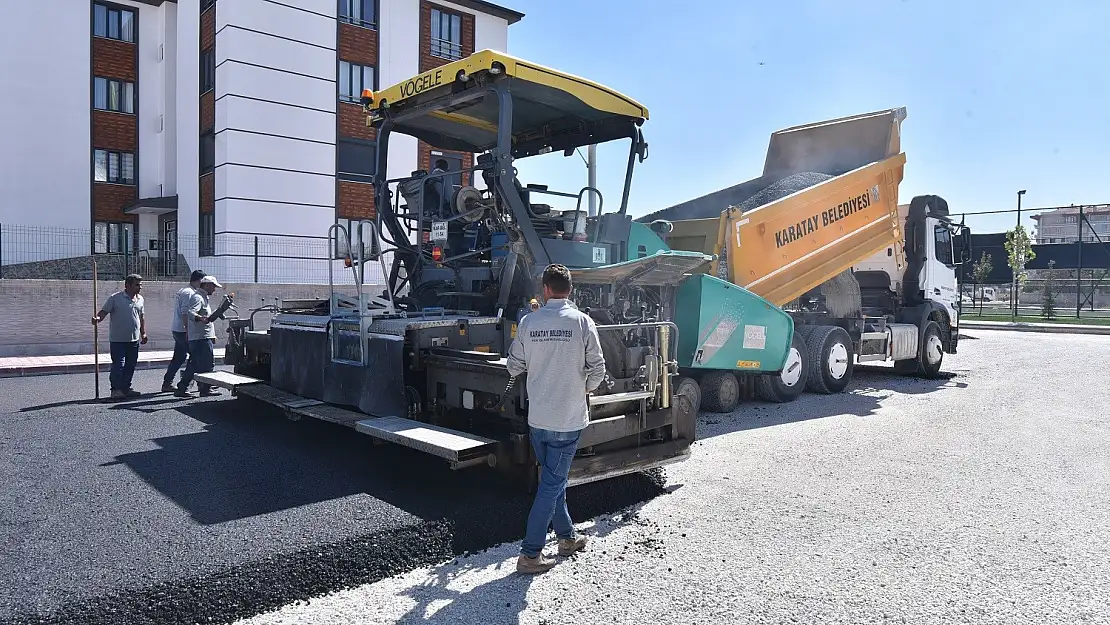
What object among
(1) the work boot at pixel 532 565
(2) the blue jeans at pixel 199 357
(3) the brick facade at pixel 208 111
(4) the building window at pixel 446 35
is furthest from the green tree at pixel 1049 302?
(1) the work boot at pixel 532 565

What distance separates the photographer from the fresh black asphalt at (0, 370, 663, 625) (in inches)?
136

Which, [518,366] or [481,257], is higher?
[481,257]

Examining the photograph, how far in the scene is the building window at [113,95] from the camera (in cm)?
2488

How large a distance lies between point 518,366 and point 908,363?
1013 centimetres

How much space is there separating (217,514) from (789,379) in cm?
684

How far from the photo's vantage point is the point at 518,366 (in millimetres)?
4121

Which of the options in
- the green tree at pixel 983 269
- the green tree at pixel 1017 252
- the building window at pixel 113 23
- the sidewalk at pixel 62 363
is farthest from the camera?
the green tree at pixel 983 269

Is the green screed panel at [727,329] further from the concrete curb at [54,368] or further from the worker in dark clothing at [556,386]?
the concrete curb at [54,368]

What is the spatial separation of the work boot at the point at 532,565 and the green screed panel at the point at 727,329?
4126 mm

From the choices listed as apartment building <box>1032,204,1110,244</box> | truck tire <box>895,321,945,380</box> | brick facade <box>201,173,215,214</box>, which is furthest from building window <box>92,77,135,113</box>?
apartment building <box>1032,204,1110,244</box>

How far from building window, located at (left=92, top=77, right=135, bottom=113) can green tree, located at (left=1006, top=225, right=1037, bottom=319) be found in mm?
33472

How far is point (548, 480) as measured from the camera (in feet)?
13.0

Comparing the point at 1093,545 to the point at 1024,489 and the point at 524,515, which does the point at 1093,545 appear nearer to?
the point at 1024,489

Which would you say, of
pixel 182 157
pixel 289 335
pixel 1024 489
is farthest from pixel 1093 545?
pixel 182 157
